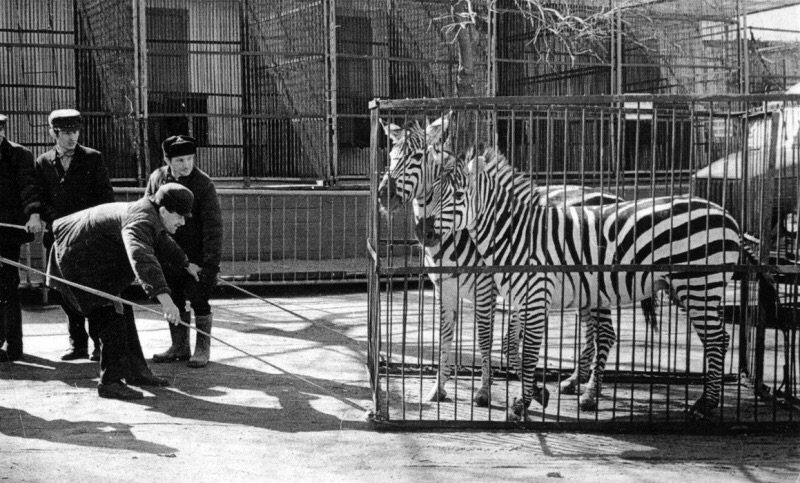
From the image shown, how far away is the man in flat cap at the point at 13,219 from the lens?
8.81 m

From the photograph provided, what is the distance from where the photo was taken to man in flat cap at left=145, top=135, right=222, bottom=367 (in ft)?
27.8

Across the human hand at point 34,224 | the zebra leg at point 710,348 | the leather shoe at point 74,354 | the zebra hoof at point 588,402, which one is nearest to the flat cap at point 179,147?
the human hand at point 34,224

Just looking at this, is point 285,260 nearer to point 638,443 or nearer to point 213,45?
point 213,45

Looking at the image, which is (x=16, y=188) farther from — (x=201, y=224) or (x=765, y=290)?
(x=765, y=290)

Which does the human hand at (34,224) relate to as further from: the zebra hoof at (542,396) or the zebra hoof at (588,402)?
the zebra hoof at (588,402)

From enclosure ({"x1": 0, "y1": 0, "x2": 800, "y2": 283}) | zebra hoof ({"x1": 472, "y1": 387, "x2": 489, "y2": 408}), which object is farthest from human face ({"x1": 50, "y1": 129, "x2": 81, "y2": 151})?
zebra hoof ({"x1": 472, "y1": 387, "x2": 489, "y2": 408})

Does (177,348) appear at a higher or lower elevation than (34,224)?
lower

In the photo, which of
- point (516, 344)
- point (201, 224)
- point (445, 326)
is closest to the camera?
point (516, 344)

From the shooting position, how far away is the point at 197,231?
8.65 m

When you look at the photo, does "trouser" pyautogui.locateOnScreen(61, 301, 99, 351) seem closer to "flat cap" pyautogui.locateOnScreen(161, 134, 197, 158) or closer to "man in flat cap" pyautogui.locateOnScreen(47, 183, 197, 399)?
"man in flat cap" pyautogui.locateOnScreen(47, 183, 197, 399)

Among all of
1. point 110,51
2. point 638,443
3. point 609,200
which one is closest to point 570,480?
point 638,443

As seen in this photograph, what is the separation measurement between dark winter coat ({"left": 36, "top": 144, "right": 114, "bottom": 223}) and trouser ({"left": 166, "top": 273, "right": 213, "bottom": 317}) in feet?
3.21

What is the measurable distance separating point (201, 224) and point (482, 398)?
Result: 287cm

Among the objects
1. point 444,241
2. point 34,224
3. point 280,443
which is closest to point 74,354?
point 34,224
